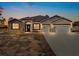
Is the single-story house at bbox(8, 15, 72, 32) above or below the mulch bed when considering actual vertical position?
above

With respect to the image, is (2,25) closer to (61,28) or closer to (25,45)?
(25,45)

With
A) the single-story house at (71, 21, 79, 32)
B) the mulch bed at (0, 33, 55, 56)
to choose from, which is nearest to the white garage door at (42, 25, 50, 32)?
the mulch bed at (0, 33, 55, 56)

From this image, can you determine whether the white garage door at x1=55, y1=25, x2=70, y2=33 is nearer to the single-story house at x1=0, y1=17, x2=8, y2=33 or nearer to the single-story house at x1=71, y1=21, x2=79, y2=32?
the single-story house at x1=71, y1=21, x2=79, y2=32

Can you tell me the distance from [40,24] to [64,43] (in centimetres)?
51

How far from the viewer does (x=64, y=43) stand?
11.0ft

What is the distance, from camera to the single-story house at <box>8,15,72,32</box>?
3377mm

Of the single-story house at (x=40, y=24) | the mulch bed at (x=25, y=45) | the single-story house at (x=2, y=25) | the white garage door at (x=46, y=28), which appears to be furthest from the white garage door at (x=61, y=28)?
the single-story house at (x=2, y=25)

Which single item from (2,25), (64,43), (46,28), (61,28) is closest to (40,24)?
(46,28)

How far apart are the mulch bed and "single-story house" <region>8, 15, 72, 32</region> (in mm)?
118

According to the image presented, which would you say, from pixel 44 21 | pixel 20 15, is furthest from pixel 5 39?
pixel 44 21

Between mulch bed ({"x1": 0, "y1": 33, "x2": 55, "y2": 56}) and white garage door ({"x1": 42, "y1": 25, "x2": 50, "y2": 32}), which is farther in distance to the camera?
white garage door ({"x1": 42, "y1": 25, "x2": 50, "y2": 32})

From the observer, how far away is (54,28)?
3.42 m

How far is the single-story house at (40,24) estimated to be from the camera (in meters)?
3.38

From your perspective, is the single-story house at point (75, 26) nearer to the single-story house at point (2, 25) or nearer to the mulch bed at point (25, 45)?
the mulch bed at point (25, 45)
